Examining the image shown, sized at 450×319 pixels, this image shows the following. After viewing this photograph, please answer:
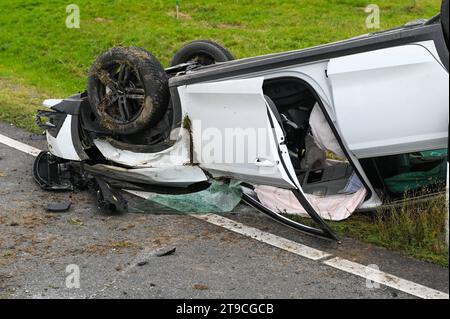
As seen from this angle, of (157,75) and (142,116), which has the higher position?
(157,75)

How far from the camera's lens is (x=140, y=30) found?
12109 millimetres

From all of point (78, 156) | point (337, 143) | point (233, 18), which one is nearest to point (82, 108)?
point (78, 156)

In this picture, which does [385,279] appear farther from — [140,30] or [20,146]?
[140,30]

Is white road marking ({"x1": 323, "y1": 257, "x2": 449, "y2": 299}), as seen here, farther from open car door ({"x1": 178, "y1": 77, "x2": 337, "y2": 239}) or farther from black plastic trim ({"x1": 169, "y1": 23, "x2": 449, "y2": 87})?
black plastic trim ({"x1": 169, "y1": 23, "x2": 449, "y2": 87})

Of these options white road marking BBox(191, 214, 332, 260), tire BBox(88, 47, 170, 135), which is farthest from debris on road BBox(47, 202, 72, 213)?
white road marking BBox(191, 214, 332, 260)

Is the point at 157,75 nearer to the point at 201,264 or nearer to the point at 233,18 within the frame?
the point at 201,264

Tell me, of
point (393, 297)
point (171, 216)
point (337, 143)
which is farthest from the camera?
point (171, 216)

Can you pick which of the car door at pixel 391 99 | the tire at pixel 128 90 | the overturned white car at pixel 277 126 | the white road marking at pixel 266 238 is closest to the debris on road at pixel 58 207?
the overturned white car at pixel 277 126

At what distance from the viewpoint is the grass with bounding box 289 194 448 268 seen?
4.01m

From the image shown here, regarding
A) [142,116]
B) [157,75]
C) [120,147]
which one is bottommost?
[120,147]

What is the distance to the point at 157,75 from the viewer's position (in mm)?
4859

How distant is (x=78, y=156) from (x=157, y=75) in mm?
1118

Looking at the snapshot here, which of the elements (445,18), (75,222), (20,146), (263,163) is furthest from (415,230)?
(20,146)

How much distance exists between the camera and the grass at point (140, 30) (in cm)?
988
